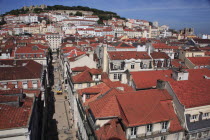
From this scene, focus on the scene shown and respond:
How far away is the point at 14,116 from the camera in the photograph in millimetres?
20391

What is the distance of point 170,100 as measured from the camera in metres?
25.0

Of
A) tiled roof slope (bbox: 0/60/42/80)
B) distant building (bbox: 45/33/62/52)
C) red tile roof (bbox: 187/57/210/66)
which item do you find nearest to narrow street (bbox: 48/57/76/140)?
tiled roof slope (bbox: 0/60/42/80)

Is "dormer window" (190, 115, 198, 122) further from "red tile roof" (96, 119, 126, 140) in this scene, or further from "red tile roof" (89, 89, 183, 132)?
"red tile roof" (96, 119, 126, 140)

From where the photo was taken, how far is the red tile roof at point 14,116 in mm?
19109

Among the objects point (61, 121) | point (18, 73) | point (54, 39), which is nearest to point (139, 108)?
point (61, 121)

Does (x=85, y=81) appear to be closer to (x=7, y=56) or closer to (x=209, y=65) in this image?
(x=209, y=65)

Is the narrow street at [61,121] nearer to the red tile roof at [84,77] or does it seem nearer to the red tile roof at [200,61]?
the red tile roof at [84,77]

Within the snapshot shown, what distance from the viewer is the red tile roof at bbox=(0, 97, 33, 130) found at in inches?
752

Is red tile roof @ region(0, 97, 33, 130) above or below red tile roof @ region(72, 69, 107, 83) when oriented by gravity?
below

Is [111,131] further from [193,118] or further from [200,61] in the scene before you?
[200,61]

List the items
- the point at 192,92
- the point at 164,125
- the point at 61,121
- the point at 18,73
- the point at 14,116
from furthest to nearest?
1. the point at 61,121
2. the point at 18,73
3. the point at 192,92
4. the point at 164,125
5. the point at 14,116

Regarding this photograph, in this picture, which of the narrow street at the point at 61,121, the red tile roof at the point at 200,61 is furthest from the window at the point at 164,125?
the red tile roof at the point at 200,61

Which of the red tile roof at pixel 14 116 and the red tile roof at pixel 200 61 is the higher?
the red tile roof at pixel 200 61

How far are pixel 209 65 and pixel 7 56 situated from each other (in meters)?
59.3
